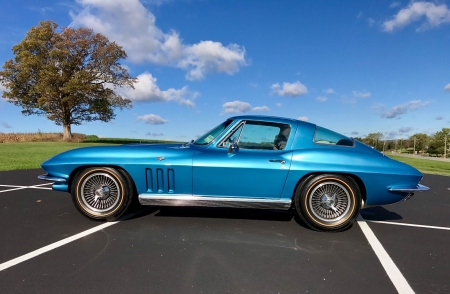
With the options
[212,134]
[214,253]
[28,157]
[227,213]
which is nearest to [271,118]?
[212,134]

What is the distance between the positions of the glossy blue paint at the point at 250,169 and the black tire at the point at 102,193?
123 mm

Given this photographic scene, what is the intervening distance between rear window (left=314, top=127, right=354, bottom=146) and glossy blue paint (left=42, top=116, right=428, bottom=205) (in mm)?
131

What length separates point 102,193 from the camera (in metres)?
4.23

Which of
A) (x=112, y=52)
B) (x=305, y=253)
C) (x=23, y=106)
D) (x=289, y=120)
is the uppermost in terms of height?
(x=112, y=52)

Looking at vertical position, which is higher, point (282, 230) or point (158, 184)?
point (158, 184)

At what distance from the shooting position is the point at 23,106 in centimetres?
3195

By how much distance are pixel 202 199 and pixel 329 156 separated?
5.75ft

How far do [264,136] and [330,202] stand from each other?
1.24 meters

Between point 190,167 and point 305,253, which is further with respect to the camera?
point 190,167

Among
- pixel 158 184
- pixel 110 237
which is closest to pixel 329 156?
pixel 158 184

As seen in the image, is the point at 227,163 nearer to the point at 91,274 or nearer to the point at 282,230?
the point at 282,230

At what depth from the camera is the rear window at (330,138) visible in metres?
4.29

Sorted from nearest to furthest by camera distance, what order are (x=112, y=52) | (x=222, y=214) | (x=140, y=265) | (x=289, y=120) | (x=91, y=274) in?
(x=91, y=274)
(x=140, y=265)
(x=289, y=120)
(x=222, y=214)
(x=112, y=52)

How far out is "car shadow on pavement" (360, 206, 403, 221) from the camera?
15.9ft
